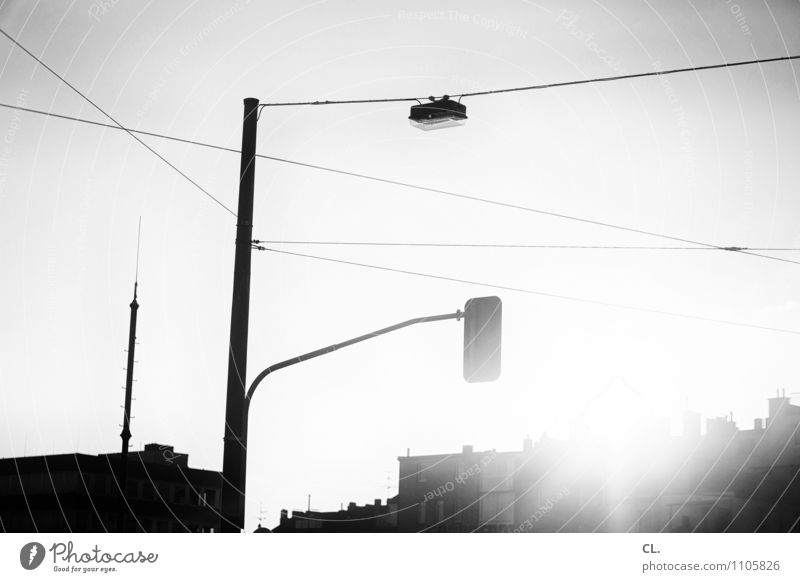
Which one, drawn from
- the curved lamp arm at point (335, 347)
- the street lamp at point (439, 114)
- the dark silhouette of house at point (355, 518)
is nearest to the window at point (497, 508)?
the dark silhouette of house at point (355, 518)

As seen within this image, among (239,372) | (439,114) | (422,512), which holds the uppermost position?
(439,114)

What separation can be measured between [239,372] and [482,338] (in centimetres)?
321

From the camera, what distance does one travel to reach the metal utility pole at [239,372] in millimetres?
11016

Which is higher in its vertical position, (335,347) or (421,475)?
(421,475)

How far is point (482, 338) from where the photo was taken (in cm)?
1317

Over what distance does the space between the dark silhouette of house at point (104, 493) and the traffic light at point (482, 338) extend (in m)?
54.2

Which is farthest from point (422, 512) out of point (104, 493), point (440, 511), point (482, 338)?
point (482, 338)

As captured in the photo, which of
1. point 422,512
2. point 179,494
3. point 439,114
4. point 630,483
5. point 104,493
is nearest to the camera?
point 439,114

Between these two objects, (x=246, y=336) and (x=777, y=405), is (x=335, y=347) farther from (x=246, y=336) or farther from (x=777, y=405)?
(x=777, y=405)

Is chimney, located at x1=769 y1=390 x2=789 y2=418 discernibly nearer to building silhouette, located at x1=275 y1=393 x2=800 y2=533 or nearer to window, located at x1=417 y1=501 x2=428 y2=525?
building silhouette, located at x1=275 y1=393 x2=800 y2=533

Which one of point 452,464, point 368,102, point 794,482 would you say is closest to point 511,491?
point 452,464

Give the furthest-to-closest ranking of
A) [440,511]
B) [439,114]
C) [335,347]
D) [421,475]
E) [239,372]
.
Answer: [421,475]
[440,511]
[335,347]
[439,114]
[239,372]
